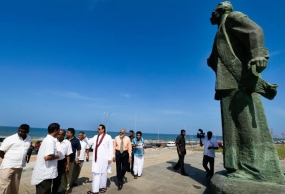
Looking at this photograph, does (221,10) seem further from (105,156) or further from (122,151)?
(122,151)

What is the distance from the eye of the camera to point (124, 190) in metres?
4.94

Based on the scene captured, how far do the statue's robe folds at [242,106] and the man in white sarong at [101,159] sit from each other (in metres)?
3.14

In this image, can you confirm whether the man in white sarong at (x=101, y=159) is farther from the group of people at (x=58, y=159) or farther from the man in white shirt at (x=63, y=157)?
the man in white shirt at (x=63, y=157)

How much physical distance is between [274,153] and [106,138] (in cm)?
387

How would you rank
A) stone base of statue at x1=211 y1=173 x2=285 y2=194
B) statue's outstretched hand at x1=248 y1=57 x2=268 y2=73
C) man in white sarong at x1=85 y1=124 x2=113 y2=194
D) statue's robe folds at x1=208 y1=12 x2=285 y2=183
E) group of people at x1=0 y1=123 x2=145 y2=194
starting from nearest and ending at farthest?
stone base of statue at x1=211 y1=173 x2=285 y2=194, statue's outstretched hand at x1=248 y1=57 x2=268 y2=73, statue's robe folds at x1=208 y1=12 x2=285 y2=183, group of people at x1=0 y1=123 x2=145 y2=194, man in white sarong at x1=85 y1=124 x2=113 y2=194

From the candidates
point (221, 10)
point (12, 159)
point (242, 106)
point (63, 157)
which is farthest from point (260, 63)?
point (12, 159)

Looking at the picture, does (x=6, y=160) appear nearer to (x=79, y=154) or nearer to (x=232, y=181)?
(x=79, y=154)

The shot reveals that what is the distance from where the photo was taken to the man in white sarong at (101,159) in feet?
Result: 15.9

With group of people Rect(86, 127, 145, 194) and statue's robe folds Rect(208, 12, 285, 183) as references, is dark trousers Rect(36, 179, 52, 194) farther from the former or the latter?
statue's robe folds Rect(208, 12, 285, 183)

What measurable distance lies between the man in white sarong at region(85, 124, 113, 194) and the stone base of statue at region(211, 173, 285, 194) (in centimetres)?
303

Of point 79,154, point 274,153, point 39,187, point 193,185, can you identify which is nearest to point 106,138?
point 79,154

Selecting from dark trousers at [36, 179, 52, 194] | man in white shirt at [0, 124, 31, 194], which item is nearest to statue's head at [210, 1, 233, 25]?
dark trousers at [36, 179, 52, 194]

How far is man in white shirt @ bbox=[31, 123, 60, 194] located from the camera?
3545mm

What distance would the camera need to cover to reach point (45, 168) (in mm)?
3627
